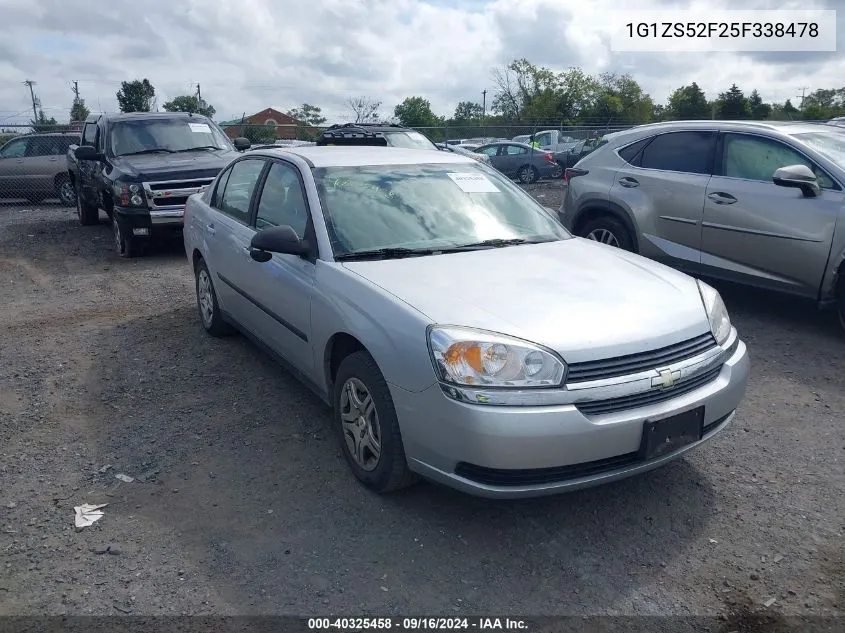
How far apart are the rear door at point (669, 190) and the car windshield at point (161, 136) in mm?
6312

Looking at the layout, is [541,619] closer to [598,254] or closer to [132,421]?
[598,254]

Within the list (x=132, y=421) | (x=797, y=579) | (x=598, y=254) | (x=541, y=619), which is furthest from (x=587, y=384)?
(x=132, y=421)

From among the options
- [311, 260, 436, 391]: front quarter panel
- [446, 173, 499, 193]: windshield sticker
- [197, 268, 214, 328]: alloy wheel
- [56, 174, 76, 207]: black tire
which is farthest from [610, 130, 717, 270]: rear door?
[56, 174, 76, 207]: black tire

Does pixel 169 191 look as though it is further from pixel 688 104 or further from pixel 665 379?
pixel 688 104

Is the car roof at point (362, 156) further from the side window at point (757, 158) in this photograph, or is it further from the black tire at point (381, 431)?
the side window at point (757, 158)

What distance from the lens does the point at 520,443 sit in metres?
2.93

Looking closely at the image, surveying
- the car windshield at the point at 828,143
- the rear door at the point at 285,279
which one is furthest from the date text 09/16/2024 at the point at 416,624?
the car windshield at the point at 828,143

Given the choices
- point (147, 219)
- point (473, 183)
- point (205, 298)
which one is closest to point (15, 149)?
point (147, 219)

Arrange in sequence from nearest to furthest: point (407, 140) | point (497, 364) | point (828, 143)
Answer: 1. point (497, 364)
2. point (828, 143)
3. point (407, 140)

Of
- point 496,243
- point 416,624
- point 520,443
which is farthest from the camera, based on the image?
point 496,243

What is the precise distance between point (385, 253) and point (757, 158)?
4.08m

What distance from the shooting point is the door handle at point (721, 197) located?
6449 millimetres

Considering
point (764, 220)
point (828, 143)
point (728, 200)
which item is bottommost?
point (764, 220)

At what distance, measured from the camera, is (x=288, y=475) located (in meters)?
3.90
